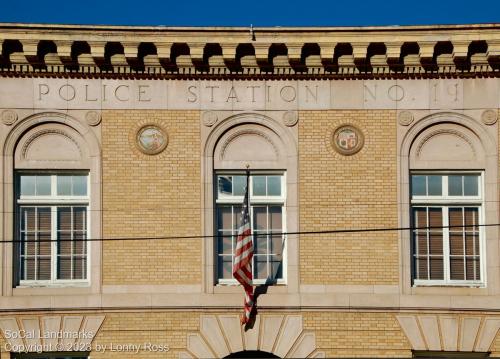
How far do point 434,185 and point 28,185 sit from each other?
25.9ft

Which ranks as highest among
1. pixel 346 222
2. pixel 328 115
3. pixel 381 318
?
pixel 328 115

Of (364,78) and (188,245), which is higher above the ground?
(364,78)

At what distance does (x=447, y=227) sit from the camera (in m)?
23.5

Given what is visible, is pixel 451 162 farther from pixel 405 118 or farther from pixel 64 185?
pixel 64 185

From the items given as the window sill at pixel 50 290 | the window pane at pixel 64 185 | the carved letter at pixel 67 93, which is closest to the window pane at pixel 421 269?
the window sill at pixel 50 290

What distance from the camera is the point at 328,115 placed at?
23.7 metres

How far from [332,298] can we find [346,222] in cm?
150

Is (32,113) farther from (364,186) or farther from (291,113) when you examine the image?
(364,186)

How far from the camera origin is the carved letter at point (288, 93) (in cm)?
2377

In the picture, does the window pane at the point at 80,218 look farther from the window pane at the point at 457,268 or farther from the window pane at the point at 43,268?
the window pane at the point at 457,268

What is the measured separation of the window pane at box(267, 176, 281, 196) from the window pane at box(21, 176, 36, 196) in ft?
15.0

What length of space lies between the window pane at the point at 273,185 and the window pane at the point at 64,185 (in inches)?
153

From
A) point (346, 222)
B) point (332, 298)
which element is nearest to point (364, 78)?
point (346, 222)

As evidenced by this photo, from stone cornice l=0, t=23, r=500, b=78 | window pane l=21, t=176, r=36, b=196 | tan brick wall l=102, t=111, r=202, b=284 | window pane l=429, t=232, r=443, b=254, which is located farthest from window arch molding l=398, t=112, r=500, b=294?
window pane l=21, t=176, r=36, b=196
